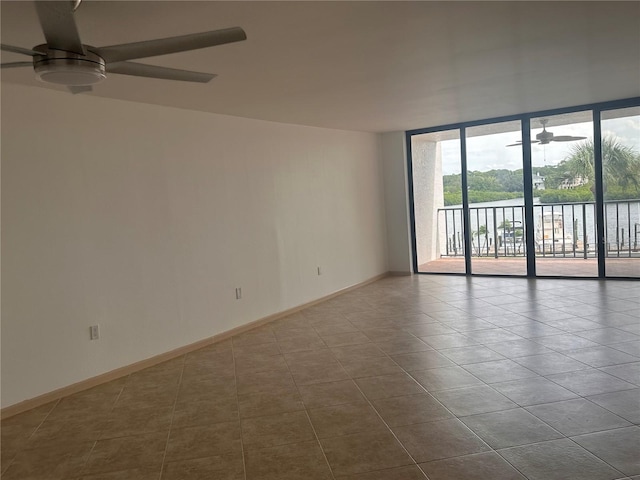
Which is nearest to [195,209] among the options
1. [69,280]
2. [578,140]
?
[69,280]

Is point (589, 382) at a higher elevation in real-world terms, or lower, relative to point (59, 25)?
lower

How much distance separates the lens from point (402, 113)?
6277mm

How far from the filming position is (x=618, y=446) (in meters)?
2.60

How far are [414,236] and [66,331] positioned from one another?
5.88 metres

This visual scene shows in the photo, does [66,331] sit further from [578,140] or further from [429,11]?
[578,140]

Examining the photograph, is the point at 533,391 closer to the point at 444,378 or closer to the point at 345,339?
the point at 444,378

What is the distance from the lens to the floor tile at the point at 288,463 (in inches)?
101

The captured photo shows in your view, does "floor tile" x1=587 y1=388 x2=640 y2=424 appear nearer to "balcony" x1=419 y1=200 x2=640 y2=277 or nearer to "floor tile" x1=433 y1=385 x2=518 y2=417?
"floor tile" x1=433 y1=385 x2=518 y2=417

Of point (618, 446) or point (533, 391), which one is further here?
point (533, 391)

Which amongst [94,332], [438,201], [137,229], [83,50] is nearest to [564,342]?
[137,229]

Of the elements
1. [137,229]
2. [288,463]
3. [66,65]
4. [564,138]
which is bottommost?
[288,463]

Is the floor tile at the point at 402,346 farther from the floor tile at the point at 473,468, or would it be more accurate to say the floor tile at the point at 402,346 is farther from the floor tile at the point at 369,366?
the floor tile at the point at 473,468

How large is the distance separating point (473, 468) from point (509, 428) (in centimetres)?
51

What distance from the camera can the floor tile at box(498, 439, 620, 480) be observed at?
2373mm
